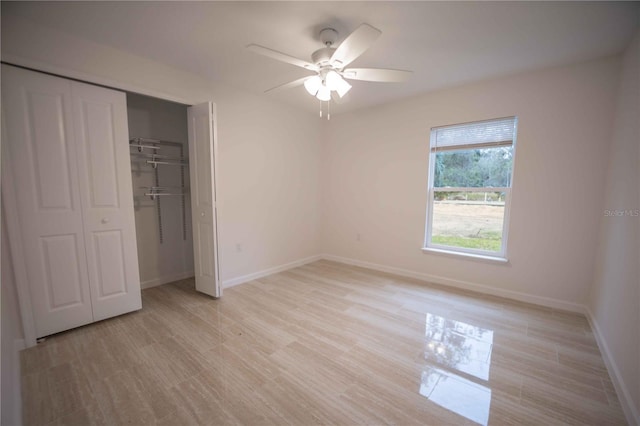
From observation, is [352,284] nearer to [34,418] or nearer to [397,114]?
[397,114]

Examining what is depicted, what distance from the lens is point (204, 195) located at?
9.48ft

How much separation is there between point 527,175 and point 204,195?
11.9 ft

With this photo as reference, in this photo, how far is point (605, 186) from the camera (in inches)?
96.7

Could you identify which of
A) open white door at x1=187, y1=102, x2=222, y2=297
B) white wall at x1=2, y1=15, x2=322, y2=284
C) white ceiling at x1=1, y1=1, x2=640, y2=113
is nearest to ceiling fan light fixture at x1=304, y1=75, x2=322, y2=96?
white ceiling at x1=1, y1=1, x2=640, y2=113

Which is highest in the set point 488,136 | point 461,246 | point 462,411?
point 488,136

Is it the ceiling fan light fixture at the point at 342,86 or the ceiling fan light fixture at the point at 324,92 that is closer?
the ceiling fan light fixture at the point at 342,86

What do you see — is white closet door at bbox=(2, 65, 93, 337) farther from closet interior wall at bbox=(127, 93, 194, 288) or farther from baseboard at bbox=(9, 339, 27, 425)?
closet interior wall at bbox=(127, 93, 194, 288)

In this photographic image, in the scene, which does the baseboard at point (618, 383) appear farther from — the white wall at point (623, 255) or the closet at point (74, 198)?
the closet at point (74, 198)

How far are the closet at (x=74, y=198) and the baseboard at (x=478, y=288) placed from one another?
237cm

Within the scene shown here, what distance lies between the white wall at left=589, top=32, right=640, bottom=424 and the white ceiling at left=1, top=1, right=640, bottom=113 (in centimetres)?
53

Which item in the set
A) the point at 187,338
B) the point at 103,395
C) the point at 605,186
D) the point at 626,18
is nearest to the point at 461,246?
the point at 605,186

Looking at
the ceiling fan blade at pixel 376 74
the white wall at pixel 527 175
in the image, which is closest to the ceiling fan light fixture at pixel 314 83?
the ceiling fan blade at pixel 376 74

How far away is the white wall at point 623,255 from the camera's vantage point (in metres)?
1.57

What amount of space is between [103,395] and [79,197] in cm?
159
